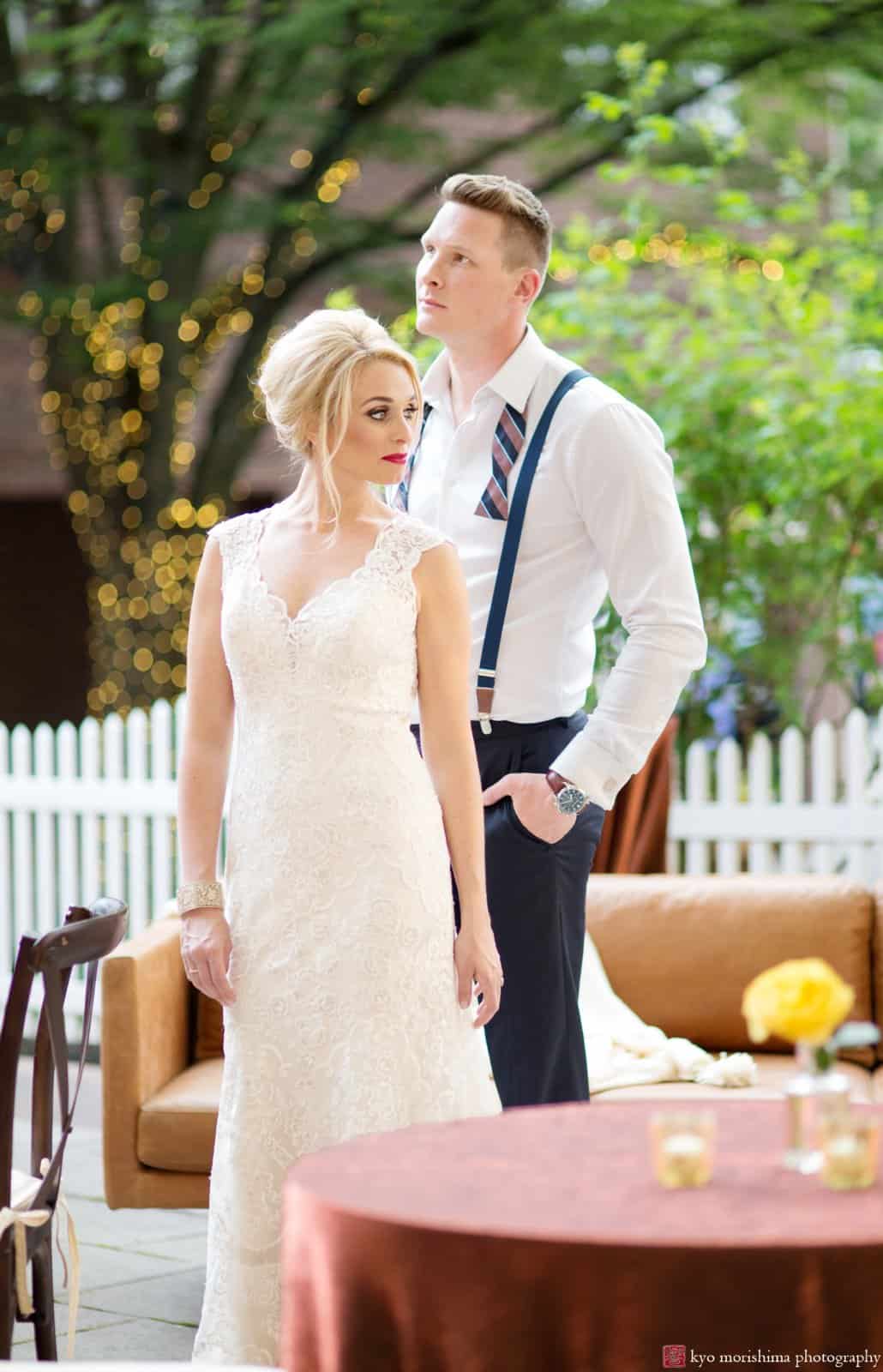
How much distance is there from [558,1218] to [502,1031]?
124 cm

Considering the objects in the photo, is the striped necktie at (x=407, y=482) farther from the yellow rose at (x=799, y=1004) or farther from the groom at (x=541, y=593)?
the yellow rose at (x=799, y=1004)

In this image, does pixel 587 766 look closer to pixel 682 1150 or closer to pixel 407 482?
pixel 407 482

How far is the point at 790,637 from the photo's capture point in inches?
275

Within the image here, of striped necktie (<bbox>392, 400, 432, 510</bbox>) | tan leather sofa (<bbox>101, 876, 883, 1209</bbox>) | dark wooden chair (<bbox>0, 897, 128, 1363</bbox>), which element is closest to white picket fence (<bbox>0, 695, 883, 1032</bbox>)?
tan leather sofa (<bbox>101, 876, 883, 1209</bbox>)

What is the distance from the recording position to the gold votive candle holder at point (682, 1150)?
1714mm

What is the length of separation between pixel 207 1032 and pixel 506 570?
1940mm

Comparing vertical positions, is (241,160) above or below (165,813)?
above

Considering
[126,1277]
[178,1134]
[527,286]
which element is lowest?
[126,1277]

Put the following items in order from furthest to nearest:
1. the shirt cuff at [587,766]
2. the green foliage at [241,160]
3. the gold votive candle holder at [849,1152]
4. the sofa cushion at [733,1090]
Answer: the green foliage at [241,160] < the sofa cushion at [733,1090] < the shirt cuff at [587,766] < the gold votive candle holder at [849,1152]

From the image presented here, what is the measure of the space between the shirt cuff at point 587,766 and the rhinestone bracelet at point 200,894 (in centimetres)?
57

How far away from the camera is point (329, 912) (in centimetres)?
257

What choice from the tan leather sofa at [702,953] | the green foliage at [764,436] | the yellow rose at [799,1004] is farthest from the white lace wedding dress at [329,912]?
the green foliage at [764,436]

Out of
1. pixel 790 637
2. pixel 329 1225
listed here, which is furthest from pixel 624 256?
pixel 329 1225

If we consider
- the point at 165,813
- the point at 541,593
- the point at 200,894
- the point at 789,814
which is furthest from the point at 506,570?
the point at 165,813
